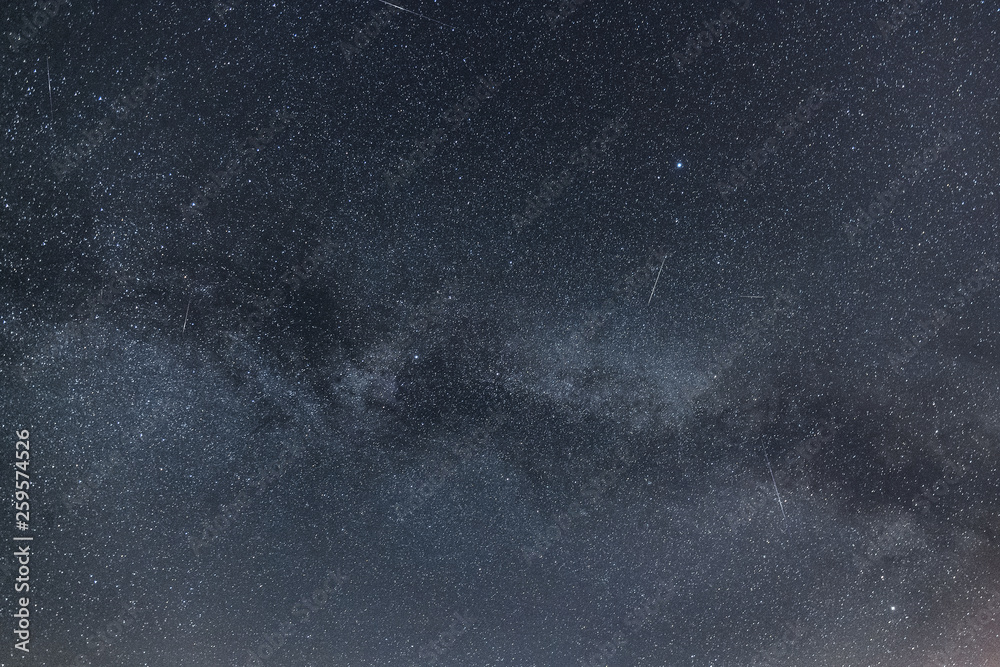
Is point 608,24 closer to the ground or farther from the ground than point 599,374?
farther from the ground

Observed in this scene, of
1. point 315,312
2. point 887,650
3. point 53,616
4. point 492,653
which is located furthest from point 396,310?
point 887,650

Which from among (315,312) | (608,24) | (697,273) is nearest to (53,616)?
(315,312)

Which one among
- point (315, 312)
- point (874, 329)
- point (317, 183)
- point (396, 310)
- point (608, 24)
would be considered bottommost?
point (315, 312)

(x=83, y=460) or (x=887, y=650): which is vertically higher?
(x=887, y=650)

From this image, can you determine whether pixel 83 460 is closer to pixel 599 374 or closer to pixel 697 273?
pixel 599 374

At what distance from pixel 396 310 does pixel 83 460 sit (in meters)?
1.43

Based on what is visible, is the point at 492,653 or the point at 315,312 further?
the point at 492,653

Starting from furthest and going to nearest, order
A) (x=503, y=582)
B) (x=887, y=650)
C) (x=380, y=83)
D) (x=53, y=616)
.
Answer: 1. (x=887, y=650)
2. (x=503, y=582)
3. (x=53, y=616)
4. (x=380, y=83)

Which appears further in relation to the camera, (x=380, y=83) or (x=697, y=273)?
(x=697, y=273)

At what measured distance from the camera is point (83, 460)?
2.23 m

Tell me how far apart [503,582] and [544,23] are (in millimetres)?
2382

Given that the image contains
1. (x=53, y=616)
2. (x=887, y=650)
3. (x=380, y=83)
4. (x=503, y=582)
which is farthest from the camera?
(x=887, y=650)

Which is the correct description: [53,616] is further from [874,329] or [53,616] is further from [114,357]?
[874,329]

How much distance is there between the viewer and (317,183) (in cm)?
218
